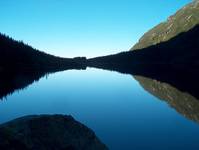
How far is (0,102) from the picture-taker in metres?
42.4

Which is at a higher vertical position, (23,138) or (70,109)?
(23,138)

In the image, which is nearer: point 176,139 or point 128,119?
point 176,139

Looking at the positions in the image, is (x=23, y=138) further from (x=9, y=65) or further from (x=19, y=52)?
(x=19, y=52)

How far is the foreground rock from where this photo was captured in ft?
38.6

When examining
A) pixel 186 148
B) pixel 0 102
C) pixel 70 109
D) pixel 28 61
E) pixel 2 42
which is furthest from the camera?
pixel 28 61

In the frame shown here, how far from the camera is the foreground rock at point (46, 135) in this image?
38.6 feet

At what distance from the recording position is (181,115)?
2997 cm

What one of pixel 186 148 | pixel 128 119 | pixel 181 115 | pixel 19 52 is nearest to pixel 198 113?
pixel 181 115

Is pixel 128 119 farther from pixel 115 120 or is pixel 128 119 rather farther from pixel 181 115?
pixel 181 115

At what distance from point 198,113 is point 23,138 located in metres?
19.1

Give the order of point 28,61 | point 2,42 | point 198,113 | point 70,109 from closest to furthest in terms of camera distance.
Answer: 1. point 198,113
2. point 70,109
3. point 2,42
4. point 28,61

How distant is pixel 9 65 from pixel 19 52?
48.0 feet

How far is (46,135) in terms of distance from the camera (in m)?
12.6

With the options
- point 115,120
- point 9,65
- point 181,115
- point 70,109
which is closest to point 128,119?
point 115,120
